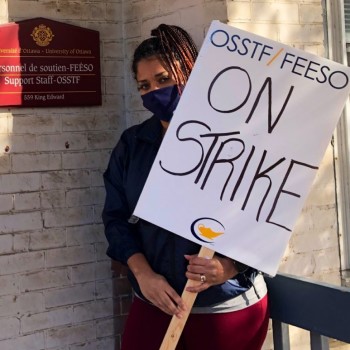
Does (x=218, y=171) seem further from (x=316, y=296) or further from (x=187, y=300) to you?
(x=316, y=296)

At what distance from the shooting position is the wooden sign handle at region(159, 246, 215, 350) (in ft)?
7.24

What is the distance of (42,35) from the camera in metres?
3.00

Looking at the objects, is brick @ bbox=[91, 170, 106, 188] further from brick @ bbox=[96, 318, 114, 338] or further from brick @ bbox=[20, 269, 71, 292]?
brick @ bbox=[96, 318, 114, 338]

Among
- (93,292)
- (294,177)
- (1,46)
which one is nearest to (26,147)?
(1,46)

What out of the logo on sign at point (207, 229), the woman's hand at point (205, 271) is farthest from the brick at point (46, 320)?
the logo on sign at point (207, 229)

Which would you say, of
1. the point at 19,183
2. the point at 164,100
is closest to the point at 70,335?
the point at 19,183

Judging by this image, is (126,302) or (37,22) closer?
(37,22)

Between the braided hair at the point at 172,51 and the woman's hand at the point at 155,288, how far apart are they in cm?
63

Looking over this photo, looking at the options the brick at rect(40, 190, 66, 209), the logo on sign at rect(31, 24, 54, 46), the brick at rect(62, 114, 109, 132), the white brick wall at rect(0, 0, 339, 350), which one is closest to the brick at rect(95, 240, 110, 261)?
the white brick wall at rect(0, 0, 339, 350)

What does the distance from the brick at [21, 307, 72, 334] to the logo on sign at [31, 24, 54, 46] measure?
→ 3.74ft

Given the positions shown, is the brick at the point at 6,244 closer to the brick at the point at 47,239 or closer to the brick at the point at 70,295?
the brick at the point at 47,239

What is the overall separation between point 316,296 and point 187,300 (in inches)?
20.8

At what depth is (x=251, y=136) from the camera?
223cm

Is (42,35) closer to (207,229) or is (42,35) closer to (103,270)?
(103,270)
